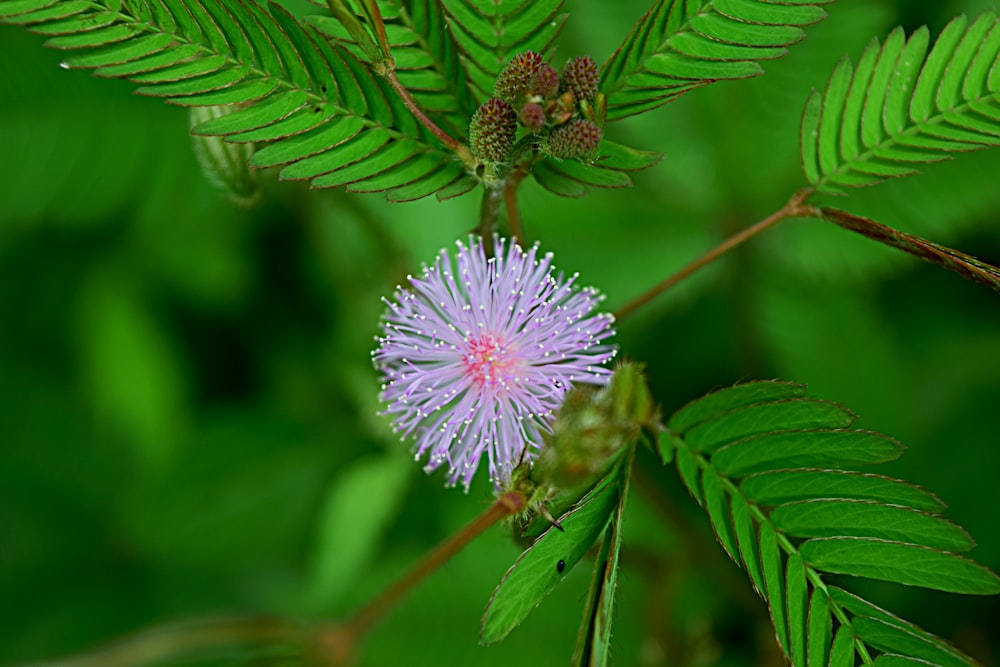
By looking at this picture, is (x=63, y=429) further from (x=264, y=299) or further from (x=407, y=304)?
(x=407, y=304)

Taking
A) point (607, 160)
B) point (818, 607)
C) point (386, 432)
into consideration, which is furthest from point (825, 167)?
point (386, 432)

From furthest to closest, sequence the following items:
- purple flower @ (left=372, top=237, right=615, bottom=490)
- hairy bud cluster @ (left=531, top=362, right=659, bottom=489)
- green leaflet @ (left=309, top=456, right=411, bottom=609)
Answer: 1. green leaflet @ (left=309, top=456, right=411, bottom=609)
2. purple flower @ (left=372, top=237, right=615, bottom=490)
3. hairy bud cluster @ (left=531, top=362, right=659, bottom=489)

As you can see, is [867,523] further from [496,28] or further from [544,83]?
[496,28]

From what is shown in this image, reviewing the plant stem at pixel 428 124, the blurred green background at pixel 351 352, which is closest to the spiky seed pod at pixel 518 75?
the plant stem at pixel 428 124

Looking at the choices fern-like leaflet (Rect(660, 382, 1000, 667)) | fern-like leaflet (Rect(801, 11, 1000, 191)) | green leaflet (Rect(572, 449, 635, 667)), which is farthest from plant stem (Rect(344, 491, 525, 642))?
fern-like leaflet (Rect(801, 11, 1000, 191))

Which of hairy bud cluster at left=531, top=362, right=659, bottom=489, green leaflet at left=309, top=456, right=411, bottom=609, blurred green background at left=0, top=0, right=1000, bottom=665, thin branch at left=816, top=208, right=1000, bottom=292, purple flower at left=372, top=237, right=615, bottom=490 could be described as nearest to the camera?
hairy bud cluster at left=531, top=362, right=659, bottom=489

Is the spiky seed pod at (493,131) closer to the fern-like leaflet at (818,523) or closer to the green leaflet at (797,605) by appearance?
the fern-like leaflet at (818,523)

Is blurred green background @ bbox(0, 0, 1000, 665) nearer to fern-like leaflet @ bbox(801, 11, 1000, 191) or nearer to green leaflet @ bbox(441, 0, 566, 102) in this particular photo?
green leaflet @ bbox(441, 0, 566, 102)
